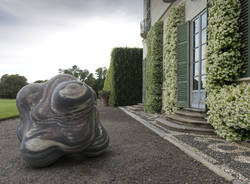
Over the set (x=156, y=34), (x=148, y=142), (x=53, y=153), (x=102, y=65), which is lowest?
(x=148, y=142)

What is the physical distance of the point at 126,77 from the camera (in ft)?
43.7

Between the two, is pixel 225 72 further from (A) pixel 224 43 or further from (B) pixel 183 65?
(B) pixel 183 65

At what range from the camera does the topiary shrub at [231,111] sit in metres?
3.08

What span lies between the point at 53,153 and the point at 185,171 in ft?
5.38

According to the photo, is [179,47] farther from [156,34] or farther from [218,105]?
[218,105]

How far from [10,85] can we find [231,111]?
4336 cm

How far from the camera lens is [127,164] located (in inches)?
91.4

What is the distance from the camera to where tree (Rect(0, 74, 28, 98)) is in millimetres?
36688

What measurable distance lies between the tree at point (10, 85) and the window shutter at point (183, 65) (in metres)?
39.8

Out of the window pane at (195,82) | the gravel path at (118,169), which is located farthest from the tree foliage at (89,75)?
the gravel path at (118,169)

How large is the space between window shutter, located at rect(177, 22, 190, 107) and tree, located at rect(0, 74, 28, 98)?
39792 mm

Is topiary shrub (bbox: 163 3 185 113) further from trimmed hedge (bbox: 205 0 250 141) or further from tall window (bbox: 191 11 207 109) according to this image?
trimmed hedge (bbox: 205 0 250 141)

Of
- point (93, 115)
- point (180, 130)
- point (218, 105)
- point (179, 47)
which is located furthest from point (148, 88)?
point (93, 115)

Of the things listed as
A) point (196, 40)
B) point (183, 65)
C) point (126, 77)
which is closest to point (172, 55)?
point (183, 65)
